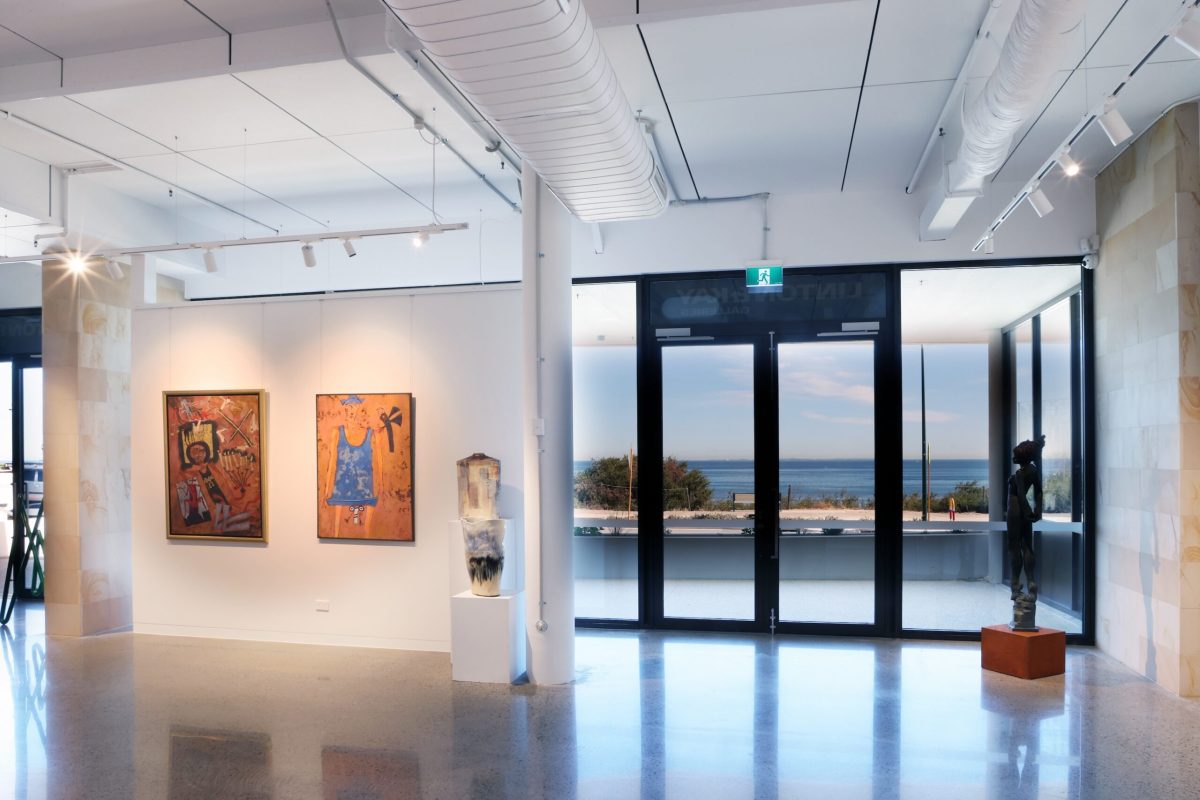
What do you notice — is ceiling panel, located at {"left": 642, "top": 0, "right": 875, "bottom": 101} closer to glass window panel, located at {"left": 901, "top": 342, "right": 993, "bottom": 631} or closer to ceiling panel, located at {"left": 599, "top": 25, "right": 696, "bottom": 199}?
ceiling panel, located at {"left": 599, "top": 25, "right": 696, "bottom": 199}

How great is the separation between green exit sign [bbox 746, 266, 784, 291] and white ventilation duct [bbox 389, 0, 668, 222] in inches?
87.2

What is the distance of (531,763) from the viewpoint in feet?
14.6

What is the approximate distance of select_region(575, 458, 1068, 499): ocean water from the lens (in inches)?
286

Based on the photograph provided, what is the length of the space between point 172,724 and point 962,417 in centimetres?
629

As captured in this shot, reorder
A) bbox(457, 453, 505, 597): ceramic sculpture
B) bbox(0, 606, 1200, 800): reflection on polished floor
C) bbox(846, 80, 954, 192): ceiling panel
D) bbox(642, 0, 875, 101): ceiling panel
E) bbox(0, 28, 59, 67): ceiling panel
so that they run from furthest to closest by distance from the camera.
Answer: bbox(457, 453, 505, 597): ceramic sculpture
bbox(846, 80, 954, 192): ceiling panel
bbox(0, 28, 59, 67): ceiling panel
bbox(642, 0, 875, 101): ceiling panel
bbox(0, 606, 1200, 800): reflection on polished floor

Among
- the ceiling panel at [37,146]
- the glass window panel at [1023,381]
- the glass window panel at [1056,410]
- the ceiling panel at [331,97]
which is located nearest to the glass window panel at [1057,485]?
the glass window panel at [1056,410]

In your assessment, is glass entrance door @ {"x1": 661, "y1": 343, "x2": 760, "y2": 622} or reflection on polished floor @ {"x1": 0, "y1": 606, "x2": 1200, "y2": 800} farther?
glass entrance door @ {"x1": 661, "y1": 343, "x2": 760, "y2": 622}

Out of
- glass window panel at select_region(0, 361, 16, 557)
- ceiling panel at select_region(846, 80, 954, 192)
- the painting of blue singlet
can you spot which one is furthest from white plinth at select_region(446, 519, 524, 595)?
glass window panel at select_region(0, 361, 16, 557)

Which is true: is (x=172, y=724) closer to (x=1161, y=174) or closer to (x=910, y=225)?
(x=910, y=225)

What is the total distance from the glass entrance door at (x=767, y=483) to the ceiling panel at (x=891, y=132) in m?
1.37

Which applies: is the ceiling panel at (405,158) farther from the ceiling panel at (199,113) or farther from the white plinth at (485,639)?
the white plinth at (485,639)

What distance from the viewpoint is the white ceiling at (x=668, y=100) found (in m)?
4.50

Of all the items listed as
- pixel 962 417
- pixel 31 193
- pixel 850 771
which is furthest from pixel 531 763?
pixel 31 193

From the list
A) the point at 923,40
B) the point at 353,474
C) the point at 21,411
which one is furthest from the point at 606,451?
the point at 21,411
